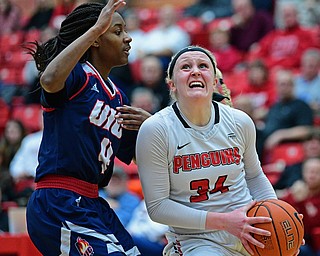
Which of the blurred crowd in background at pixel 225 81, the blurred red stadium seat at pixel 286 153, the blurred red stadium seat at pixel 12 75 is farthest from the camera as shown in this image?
the blurred red stadium seat at pixel 12 75

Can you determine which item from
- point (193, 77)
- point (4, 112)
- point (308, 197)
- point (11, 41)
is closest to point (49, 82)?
point (193, 77)

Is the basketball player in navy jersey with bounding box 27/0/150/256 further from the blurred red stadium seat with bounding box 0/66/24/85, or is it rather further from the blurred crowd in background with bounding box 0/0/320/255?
the blurred red stadium seat with bounding box 0/66/24/85

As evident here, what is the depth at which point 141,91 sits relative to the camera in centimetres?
1072

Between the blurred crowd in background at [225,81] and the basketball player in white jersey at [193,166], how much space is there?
2231 mm

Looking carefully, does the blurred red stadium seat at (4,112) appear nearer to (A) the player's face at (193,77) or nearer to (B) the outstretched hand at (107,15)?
(A) the player's face at (193,77)

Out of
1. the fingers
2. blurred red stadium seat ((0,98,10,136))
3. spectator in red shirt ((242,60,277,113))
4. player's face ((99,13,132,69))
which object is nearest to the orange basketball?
the fingers

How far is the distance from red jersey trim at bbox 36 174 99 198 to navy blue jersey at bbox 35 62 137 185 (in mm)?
27

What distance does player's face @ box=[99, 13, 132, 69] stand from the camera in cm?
479

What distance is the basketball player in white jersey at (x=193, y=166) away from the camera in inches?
182

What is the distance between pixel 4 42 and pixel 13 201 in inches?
291

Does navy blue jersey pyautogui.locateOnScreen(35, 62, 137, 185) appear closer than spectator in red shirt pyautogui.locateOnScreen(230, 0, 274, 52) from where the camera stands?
Yes

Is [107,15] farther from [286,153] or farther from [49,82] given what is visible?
[286,153]

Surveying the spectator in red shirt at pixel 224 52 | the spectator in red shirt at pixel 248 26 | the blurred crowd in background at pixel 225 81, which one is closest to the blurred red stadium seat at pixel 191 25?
the blurred crowd in background at pixel 225 81

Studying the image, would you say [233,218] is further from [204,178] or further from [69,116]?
[69,116]
